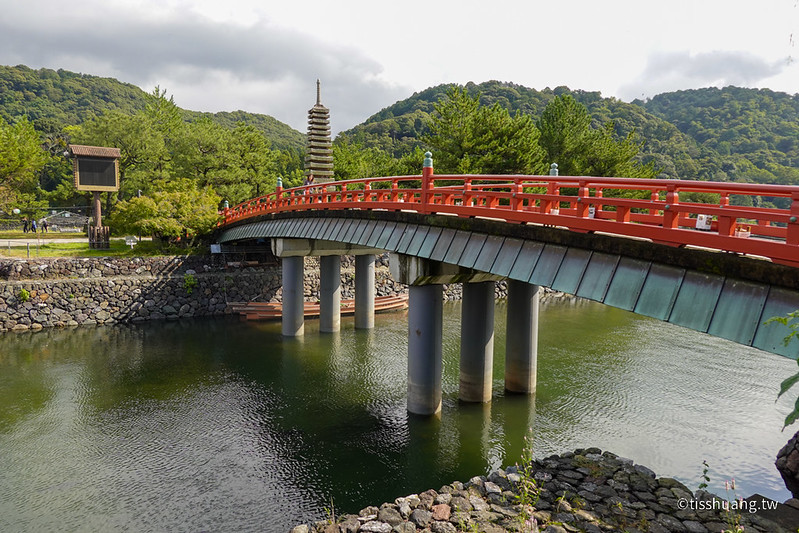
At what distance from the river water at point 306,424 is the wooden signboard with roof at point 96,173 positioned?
12.5m

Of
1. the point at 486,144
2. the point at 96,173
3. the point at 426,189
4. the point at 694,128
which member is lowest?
the point at 426,189

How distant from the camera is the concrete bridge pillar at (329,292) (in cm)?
2839

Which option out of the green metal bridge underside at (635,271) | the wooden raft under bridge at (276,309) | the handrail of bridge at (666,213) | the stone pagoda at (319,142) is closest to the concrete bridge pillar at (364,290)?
the wooden raft under bridge at (276,309)

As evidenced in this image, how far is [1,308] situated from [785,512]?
35398 mm

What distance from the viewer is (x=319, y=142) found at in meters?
43.4

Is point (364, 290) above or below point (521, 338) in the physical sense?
above

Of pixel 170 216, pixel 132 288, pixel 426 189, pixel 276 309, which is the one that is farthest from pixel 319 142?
pixel 426 189

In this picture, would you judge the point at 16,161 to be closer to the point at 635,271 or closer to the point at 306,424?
the point at 306,424

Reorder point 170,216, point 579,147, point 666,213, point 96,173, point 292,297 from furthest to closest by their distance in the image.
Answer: point 579,147 → point 96,173 → point 170,216 → point 292,297 → point 666,213

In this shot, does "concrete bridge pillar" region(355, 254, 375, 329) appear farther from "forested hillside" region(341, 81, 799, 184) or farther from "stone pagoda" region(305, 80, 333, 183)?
"forested hillside" region(341, 81, 799, 184)

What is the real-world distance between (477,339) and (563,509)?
27.3 feet

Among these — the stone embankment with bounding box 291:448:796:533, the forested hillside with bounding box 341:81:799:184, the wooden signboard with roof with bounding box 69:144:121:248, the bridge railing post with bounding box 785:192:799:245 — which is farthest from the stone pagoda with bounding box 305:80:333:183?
the bridge railing post with bounding box 785:192:799:245

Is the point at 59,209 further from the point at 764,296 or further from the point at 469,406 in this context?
the point at 764,296

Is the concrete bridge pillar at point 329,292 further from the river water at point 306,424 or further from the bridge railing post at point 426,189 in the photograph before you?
the bridge railing post at point 426,189
